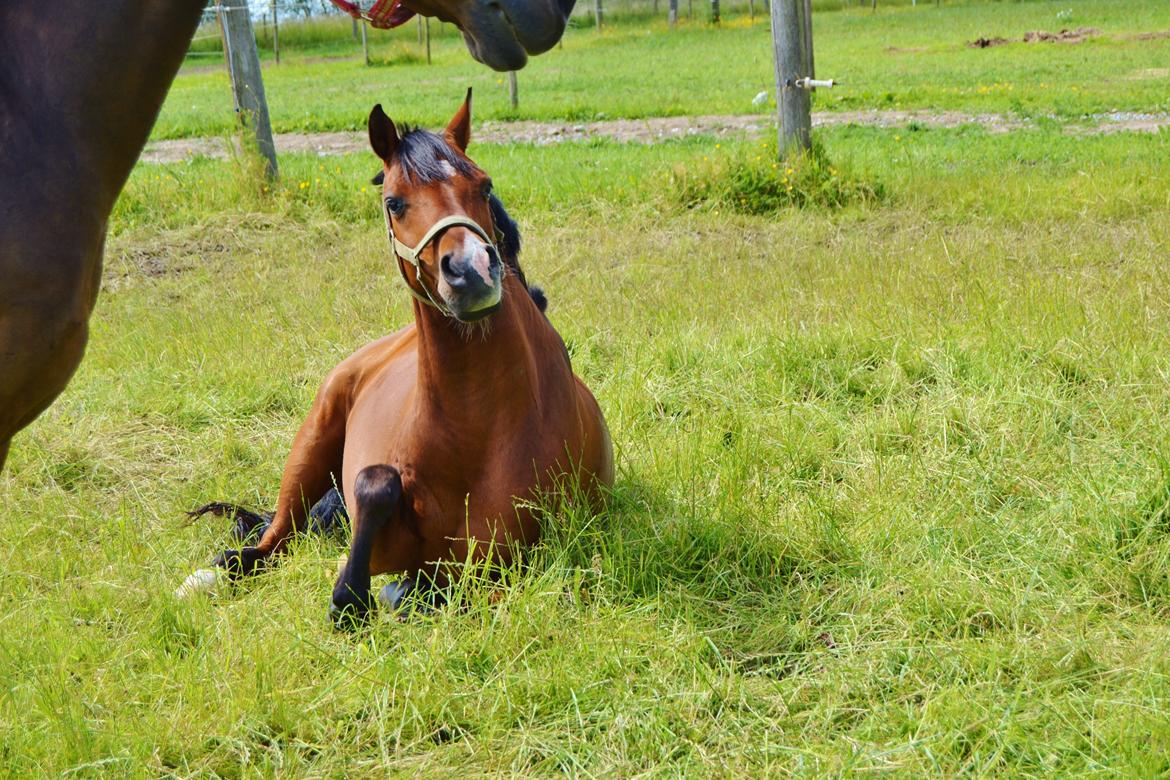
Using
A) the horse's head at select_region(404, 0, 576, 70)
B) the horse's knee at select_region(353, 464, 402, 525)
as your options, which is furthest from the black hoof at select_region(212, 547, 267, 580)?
the horse's head at select_region(404, 0, 576, 70)

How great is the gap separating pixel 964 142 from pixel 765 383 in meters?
7.27

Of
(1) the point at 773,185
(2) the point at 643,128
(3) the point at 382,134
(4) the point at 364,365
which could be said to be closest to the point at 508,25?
(3) the point at 382,134

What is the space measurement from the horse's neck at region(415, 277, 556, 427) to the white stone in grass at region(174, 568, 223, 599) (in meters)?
1.05

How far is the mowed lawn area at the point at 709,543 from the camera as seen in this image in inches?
99.7

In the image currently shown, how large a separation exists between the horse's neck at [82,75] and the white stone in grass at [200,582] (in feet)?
4.77

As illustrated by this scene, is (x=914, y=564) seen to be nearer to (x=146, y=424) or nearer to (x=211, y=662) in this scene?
(x=211, y=662)

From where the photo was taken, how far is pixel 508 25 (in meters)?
2.38

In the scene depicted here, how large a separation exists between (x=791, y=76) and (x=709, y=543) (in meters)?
5.85

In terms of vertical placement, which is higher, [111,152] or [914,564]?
[111,152]

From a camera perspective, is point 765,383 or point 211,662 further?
point 765,383

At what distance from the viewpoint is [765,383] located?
4.63 metres

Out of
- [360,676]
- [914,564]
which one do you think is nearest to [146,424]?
[360,676]

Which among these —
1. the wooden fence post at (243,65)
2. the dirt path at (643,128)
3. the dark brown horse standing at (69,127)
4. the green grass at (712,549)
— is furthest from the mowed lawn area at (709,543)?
the dirt path at (643,128)

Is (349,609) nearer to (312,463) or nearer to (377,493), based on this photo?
(377,493)
